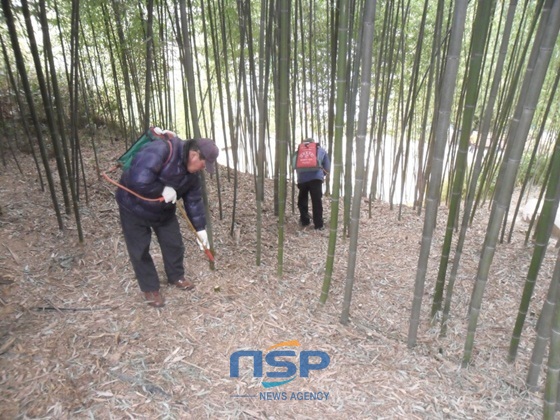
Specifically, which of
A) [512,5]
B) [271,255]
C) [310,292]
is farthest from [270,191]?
[512,5]

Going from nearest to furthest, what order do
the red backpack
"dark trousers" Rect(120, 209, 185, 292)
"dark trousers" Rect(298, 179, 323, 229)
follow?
"dark trousers" Rect(120, 209, 185, 292) < the red backpack < "dark trousers" Rect(298, 179, 323, 229)

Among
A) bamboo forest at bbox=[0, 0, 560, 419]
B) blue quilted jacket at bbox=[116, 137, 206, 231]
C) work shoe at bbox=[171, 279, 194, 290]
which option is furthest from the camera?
work shoe at bbox=[171, 279, 194, 290]

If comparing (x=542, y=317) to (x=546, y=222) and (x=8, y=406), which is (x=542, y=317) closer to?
(x=546, y=222)

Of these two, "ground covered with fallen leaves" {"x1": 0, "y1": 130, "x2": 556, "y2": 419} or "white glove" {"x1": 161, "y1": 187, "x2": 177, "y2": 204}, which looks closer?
"ground covered with fallen leaves" {"x1": 0, "y1": 130, "x2": 556, "y2": 419}

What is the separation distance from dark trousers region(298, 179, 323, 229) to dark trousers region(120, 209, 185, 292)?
1616 millimetres

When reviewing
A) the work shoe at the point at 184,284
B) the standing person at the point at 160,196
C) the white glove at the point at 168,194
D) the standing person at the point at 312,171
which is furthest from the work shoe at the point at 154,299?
the standing person at the point at 312,171

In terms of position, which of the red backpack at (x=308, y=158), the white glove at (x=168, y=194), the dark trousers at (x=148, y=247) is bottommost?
the dark trousers at (x=148, y=247)

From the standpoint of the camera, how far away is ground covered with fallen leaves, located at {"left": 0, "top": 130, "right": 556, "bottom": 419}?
1.61 metres

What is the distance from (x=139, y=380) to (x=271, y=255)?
147cm

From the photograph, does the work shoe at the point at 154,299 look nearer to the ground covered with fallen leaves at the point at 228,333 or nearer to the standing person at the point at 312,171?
the ground covered with fallen leaves at the point at 228,333

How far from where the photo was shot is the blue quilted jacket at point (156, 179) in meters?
1.84

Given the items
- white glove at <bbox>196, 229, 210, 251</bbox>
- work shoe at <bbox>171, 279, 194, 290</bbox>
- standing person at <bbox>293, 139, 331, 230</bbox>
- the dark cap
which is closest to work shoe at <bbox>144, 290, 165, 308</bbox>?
work shoe at <bbox>171, 279, 194, 290</bbox>

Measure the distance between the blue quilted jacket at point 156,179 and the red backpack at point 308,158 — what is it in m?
1.47

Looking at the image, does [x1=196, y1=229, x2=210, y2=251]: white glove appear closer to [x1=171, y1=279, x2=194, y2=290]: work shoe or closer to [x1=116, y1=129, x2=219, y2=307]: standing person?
[x1=116, y1=129, x2=219, y2=307]: standing person
